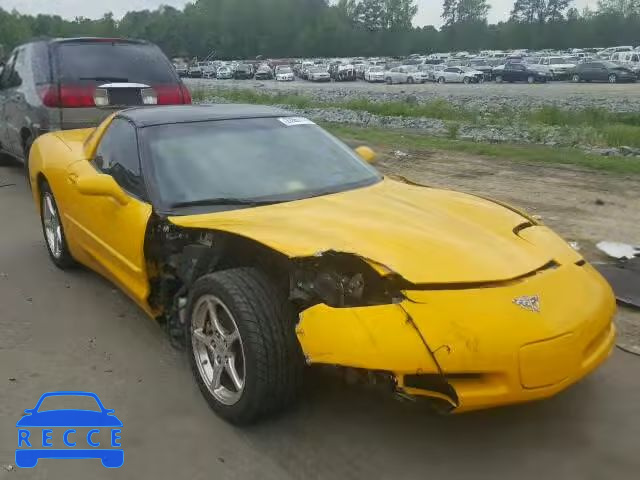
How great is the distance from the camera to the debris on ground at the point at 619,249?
5479 millimetres

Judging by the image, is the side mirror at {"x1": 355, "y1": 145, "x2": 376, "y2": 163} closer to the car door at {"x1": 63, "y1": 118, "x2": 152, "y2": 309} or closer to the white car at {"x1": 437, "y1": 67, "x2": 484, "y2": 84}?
the car door at {"x1": 63, "y1": 118, "x2": 152, "y2": 309}

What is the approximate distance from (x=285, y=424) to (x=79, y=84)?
5687 millimetres

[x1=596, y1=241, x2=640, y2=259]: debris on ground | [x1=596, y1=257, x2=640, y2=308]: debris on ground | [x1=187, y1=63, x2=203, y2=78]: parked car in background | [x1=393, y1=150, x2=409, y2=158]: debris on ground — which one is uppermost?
[x1=596, y1=241, x2=640, y2=259]: debris on ground

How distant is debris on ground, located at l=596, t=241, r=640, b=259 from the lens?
18.0 ft

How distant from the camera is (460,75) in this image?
152ft

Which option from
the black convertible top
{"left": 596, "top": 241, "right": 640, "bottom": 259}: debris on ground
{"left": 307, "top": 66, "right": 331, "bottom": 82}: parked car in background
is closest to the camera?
the black convertible top

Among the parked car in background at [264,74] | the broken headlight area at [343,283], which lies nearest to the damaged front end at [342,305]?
the broken headlight area at [343,283]

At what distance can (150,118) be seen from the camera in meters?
4.25

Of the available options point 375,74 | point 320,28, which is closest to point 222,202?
point 375,74

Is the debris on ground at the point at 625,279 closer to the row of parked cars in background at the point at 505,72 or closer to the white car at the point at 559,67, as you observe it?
the row of parked cars in background at the point at 505,72

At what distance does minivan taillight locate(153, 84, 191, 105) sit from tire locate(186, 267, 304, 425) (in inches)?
208

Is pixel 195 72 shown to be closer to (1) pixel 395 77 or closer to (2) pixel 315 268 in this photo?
(1) pixel 395 77

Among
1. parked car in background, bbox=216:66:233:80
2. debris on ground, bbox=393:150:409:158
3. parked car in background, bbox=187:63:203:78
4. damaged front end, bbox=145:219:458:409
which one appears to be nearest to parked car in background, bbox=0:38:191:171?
debris on ground, bbox=393:150:409:158

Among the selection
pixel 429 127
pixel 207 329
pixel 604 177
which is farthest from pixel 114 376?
pixel 429 127
